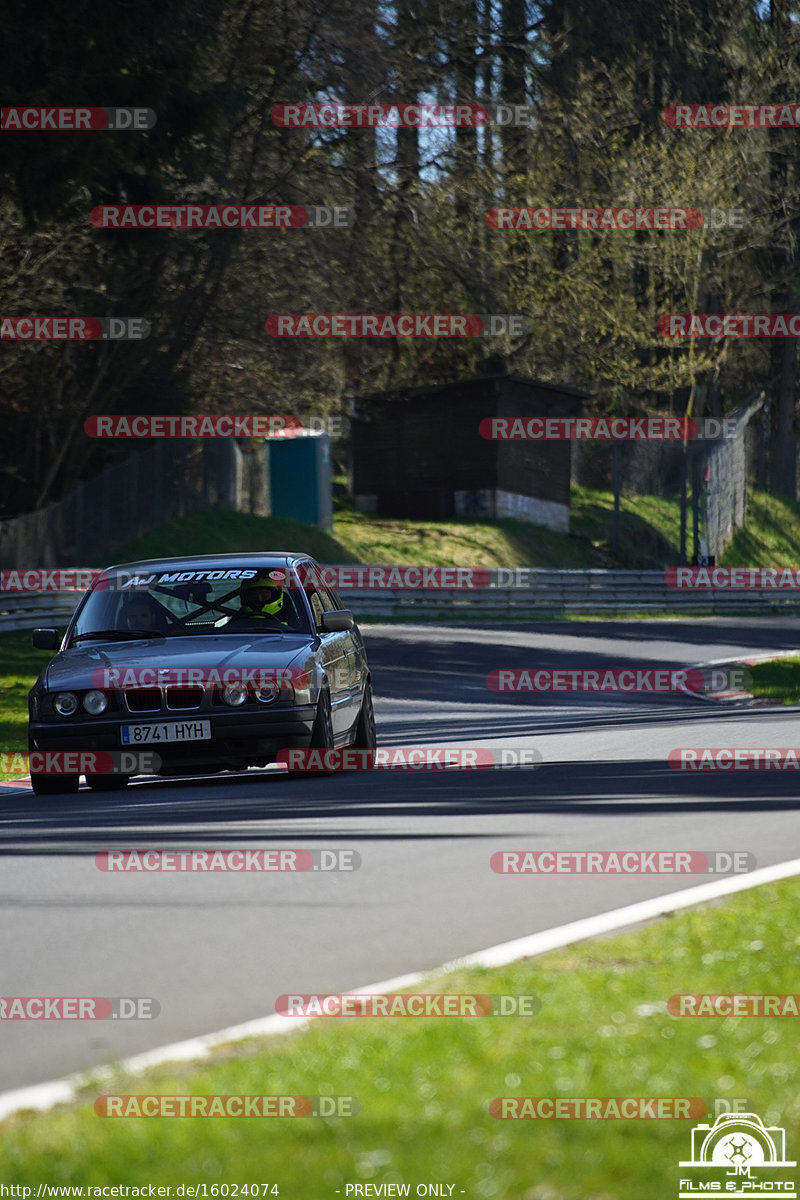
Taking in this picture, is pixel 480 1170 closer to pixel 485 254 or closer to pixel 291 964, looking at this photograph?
pixel 291 964

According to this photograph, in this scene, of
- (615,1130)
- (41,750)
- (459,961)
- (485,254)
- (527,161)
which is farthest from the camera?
(527,161)

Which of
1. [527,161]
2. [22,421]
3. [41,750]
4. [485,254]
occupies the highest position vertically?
[527,161]

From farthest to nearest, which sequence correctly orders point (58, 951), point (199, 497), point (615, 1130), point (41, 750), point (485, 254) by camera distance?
point (485, 254), point (199, 497), point (41, 750), point (58, 951), point (615, 1130)

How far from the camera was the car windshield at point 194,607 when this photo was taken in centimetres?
1297

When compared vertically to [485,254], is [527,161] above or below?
above

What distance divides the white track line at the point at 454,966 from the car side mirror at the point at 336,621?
17.2 feet

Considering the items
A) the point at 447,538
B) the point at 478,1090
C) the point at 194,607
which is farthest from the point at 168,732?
the point at 447,538

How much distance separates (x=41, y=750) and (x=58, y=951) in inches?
232

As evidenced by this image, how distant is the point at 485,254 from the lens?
45250mm

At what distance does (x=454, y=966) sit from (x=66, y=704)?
6654 millimetres

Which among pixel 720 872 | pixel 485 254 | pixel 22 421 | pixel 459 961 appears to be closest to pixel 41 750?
pixel 720 872

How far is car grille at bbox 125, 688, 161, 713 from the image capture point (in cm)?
1209

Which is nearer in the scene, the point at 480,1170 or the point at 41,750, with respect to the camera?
the point at 480,1170

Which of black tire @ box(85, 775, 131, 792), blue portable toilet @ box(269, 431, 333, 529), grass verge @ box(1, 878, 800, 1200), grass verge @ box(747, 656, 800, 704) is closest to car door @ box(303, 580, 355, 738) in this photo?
black tire @ box(85, 775, 131, 792)
